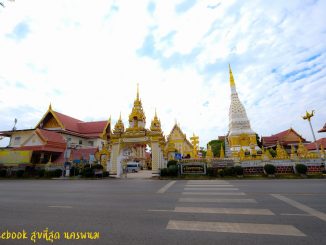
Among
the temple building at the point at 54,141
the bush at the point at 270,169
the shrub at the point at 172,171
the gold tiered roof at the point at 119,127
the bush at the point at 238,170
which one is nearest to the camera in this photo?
the bush at the point at 270,169

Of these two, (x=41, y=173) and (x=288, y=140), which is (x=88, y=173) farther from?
(x=288, y=140)

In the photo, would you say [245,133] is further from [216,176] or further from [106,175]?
[106,175]

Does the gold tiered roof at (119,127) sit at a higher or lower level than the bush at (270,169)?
higher

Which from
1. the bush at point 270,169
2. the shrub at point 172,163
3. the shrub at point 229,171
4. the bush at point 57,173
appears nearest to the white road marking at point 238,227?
the shrub at point 229,171

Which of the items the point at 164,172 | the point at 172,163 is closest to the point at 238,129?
the point at 172,163

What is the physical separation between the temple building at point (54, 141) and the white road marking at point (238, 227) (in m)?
20.5

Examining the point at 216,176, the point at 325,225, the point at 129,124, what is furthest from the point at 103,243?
the point at 129,124

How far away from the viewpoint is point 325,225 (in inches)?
158

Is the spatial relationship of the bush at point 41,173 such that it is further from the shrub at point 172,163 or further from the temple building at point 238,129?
the temple building at point 238,129

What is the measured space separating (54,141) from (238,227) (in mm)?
27966

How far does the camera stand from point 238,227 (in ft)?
12.9

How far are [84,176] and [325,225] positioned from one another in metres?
20.6

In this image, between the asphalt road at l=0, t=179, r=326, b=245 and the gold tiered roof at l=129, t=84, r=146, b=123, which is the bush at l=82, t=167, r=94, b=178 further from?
the asphalt road at l=0, t=179, r=326, b=245

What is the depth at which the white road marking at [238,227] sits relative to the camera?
365 cm
